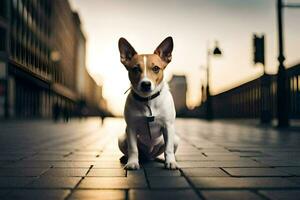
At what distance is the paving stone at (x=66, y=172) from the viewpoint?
4.00 meters

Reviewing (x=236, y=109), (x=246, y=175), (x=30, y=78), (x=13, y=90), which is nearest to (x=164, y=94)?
(x=246, y=175)

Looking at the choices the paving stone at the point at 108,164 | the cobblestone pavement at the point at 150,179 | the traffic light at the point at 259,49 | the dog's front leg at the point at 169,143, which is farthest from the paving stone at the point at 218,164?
the traffic light at the point at 259,49

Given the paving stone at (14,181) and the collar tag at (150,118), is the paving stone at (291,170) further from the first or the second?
the paving stone at (14,181)

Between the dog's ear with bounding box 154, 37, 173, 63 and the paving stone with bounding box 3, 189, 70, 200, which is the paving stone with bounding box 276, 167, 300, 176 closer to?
the dog's ear with bounding box 154, 37, 173, 63

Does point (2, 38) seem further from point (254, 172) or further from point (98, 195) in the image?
point (98, 195)

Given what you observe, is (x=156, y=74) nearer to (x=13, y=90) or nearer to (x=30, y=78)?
(x=13, y=90)

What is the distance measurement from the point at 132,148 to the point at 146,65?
962mm

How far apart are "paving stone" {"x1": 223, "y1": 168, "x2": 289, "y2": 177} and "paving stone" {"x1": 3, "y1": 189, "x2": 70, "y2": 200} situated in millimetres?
1799

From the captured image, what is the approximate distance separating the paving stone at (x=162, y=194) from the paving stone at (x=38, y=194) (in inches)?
21.2

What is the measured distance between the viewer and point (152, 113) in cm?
421

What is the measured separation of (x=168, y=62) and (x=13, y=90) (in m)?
31.6

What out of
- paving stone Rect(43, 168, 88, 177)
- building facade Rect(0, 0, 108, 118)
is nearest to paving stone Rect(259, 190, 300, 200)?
paving stone Rect(43, 168, 88, 177)

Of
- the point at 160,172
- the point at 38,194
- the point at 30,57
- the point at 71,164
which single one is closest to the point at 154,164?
the point at 160,172

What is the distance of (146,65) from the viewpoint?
4.08 m
